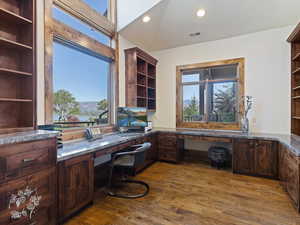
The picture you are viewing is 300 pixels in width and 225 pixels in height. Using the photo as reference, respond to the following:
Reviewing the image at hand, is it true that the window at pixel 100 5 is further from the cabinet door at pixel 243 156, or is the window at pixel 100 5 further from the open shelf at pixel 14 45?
the cabinet door at pixel 243 156

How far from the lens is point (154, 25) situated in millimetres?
3846

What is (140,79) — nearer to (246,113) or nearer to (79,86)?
(79,86)

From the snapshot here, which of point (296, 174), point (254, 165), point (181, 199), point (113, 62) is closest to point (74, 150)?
point (181, 199)

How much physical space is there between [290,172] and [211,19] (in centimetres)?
320

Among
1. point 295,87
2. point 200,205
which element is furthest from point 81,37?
point 295,87

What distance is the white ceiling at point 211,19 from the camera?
10.5 feet

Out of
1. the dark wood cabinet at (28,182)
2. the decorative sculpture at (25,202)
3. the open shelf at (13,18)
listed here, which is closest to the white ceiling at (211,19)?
the open shelf at (13,18)

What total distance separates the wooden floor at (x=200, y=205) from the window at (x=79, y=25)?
2.78 meters

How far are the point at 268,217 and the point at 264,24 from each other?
11.9ft

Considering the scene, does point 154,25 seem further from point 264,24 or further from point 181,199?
point 181,199

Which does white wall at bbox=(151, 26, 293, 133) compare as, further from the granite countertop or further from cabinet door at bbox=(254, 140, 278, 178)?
cabinet door at bbox=(254, 140, 278, 178)

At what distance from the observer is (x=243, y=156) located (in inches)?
129

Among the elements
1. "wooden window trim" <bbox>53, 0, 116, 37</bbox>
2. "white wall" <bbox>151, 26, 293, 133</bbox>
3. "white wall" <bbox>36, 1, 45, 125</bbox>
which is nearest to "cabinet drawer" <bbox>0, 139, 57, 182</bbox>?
"white wall" <bbox>36, 1, 45, 125</bbox>

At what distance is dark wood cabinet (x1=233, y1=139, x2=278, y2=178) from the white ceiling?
2501 mm
